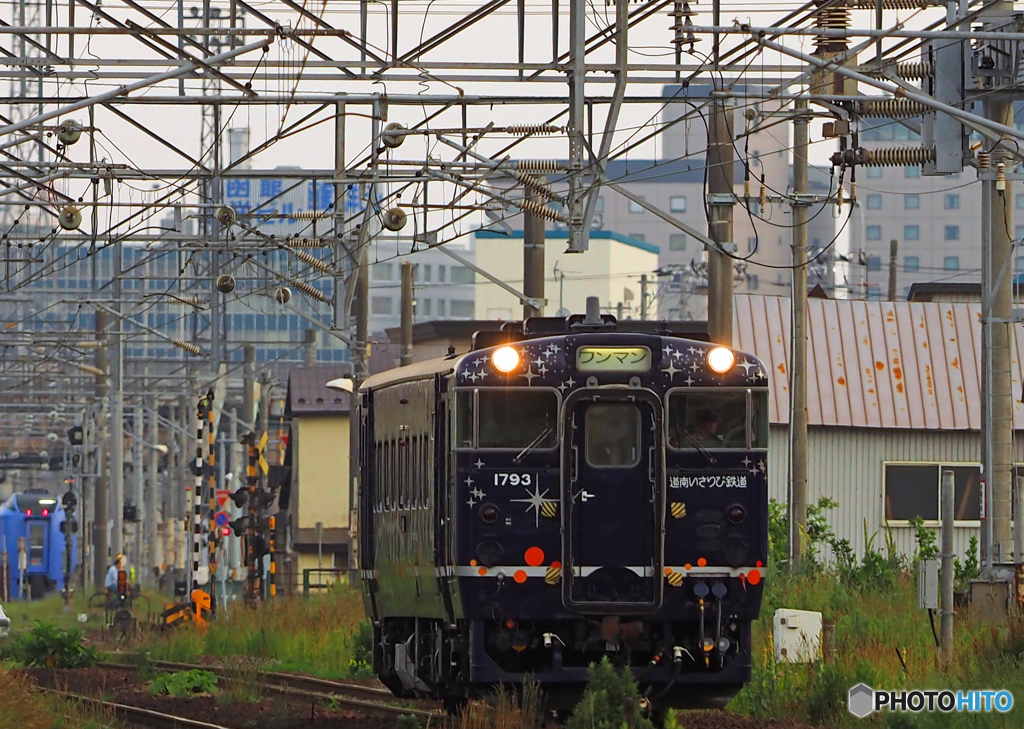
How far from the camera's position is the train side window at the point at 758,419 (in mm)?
13578

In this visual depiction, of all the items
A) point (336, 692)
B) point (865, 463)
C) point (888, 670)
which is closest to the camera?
point (888, 670)

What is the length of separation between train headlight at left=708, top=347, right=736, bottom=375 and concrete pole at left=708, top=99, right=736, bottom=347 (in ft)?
18.5

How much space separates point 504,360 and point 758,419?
1.88 meters

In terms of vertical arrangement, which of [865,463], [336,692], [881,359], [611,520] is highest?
[881,359]

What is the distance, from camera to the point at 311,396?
54.5 m

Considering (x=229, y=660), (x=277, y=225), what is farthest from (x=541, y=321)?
(x=277, y=225)

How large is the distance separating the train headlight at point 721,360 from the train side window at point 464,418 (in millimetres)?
1737

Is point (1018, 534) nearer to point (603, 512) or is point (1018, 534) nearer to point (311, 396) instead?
point (603, 512)

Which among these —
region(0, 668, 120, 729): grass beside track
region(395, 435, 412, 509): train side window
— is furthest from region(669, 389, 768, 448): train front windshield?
region(0, 668, 120, 729): grass beside track

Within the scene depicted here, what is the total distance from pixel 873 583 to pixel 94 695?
31.7ft

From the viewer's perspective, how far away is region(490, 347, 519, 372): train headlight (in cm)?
1348

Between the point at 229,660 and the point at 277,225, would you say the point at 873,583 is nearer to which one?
the point at 229,660

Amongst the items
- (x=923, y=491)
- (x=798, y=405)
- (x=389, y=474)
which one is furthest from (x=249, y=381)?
(x=389, y=474)

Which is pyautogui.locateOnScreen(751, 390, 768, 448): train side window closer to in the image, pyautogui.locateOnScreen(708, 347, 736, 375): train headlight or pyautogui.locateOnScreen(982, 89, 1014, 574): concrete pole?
pyautogui.locateOnScreen(708, 347, 736, 375): train headlight
